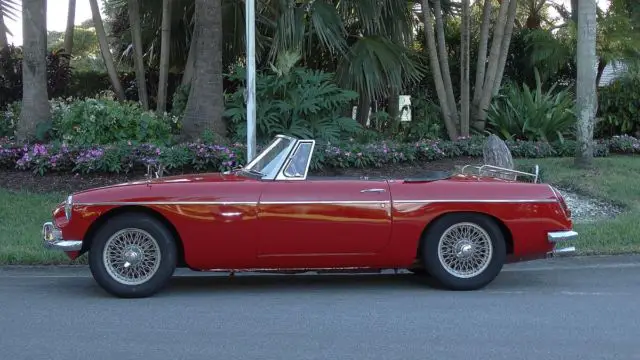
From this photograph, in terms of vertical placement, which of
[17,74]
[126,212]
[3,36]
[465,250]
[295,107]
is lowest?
[465,250]

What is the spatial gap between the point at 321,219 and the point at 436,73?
9.73m

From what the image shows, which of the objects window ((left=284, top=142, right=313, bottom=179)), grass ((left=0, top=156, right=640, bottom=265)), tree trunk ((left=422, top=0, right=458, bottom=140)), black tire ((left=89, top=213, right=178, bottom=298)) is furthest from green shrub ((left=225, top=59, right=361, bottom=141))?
black tire ((left=89, top=213, right=178, bottom=298))

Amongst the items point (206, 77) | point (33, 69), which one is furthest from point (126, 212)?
point (33, 69)

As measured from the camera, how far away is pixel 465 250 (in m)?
7.12

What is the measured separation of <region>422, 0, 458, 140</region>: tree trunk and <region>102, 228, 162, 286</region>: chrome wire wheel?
33.4 feet

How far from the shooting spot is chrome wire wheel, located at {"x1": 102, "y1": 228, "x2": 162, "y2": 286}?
6.85 m

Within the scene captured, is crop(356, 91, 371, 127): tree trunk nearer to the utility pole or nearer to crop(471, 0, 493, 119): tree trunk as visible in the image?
crop(471, 0, 493, 119): tree trunk

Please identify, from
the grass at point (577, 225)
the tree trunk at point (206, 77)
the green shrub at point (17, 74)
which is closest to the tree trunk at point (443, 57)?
the grass at point (577, 225)

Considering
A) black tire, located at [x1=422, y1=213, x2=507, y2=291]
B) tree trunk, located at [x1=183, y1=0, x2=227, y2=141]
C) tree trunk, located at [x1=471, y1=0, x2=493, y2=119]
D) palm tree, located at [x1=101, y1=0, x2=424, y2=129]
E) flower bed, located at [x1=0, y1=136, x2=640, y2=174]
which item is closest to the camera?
black tire, located at [x1=422, y1=213, x2=507, y2=291]

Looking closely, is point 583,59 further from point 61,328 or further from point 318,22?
point 61,328

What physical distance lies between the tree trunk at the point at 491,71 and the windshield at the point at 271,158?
9.56 metres

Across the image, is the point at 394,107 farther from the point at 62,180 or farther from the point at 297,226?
the point at 297,226

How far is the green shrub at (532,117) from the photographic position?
15.9 metres

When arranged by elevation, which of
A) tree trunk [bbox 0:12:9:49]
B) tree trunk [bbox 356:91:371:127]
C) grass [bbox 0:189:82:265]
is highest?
tree trunk [bbox 0:12:9:49]
